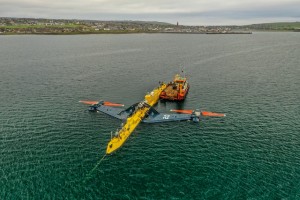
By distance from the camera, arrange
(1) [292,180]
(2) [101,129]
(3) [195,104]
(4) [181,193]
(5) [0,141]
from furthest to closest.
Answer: (3) [195,104], (2) [101,129], (5) [0,141], (1) [292,180], (4) [181,193]

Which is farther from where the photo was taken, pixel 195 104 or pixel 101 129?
pixel 195 104

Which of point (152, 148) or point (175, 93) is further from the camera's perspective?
point (175, 93)

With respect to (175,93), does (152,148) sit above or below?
below

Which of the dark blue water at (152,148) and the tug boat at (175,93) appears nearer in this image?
the dark blue water at (152,148)

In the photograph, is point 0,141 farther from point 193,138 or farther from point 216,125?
point 216,125

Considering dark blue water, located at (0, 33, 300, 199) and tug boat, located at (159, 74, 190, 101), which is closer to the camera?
dark blue water, located at (0, 33, 300, 199)

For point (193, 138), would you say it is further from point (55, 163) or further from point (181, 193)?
point (55, 163)

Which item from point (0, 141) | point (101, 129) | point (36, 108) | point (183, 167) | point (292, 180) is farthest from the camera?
point (36, 108)

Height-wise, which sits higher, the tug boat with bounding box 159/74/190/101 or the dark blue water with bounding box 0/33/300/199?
the tug boat with bounding box 159/74/190/101

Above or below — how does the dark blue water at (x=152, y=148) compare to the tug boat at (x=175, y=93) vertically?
below

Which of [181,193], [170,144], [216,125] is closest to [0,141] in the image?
[170,144]

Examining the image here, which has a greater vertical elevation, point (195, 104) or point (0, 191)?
point (195, 104)
